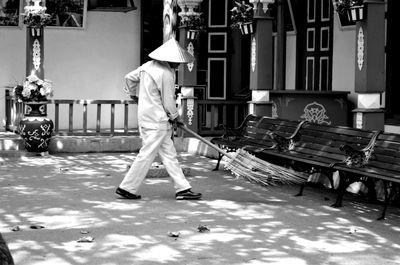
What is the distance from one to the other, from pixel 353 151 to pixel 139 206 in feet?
8.75

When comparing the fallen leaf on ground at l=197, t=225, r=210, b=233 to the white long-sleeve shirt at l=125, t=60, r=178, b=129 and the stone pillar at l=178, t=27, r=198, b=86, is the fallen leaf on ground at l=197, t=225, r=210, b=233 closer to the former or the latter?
the white long-sleeve shirt at l=125, t=60, r=178, b=129

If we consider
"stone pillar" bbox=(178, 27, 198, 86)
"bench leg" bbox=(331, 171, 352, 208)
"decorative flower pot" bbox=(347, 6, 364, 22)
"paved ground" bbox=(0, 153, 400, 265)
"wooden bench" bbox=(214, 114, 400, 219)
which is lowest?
"paved ground" bbox=(0, 153, 400, 265)

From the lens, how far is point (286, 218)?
9.30 m

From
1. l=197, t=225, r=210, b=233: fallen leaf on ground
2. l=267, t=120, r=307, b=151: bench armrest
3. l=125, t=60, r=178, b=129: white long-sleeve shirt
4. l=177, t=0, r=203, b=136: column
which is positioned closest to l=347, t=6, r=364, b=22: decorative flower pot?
l=267, t=120, r=307, b=151: bench armrest

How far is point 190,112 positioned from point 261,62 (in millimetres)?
2559

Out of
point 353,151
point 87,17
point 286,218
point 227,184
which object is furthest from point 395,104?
point 87,17

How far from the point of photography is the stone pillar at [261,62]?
15.2 metres

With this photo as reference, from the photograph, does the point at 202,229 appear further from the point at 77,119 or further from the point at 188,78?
the point at 77,119

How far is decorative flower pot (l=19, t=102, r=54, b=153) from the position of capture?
51.8 ft

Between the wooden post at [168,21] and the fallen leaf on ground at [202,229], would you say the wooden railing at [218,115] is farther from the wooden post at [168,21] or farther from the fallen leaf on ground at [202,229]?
the fallen leaf on ground at [202,229]

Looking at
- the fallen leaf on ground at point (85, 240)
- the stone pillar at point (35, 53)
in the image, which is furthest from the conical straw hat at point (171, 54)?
the stone pillar at point (35, 53)

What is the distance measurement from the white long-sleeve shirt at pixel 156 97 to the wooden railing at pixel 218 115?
6062mm

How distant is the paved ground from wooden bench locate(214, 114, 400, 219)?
378 millimetres

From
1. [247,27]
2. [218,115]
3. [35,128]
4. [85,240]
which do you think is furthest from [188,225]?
[218,115]
